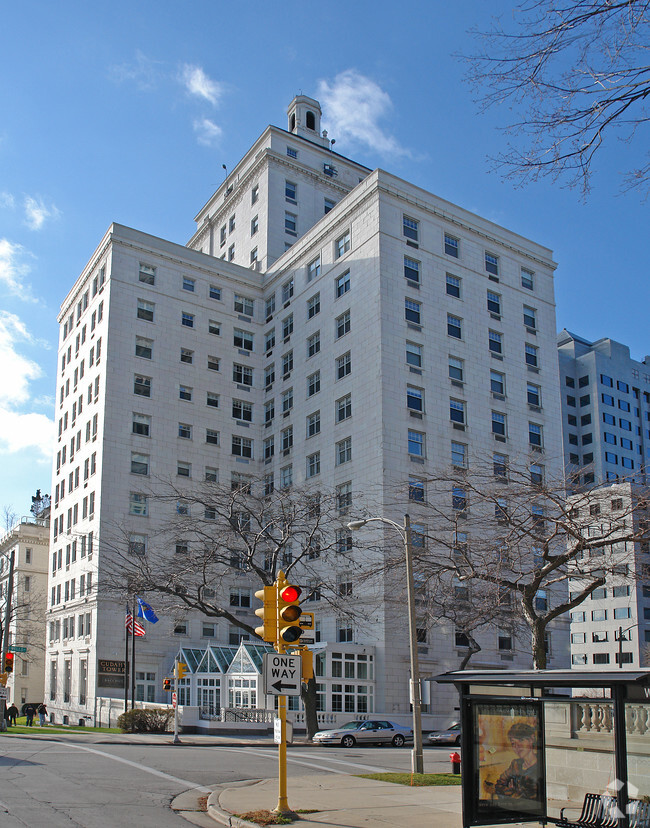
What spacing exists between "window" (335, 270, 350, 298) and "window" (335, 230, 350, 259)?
1781 mm

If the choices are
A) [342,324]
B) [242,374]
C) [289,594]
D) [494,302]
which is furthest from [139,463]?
[289,594]


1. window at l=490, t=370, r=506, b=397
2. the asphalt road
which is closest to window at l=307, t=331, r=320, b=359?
window at l=490, t=370, r=506, b=397

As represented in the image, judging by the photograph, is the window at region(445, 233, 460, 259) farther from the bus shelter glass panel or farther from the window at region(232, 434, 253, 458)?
the bus shelter glass panel

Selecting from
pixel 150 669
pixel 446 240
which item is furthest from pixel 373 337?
pixel 150 669

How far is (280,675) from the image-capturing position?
46.0 feet

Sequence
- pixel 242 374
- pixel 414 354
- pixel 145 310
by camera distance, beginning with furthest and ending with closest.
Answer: pixel 242 374 → pixel 145 310 → pixel 414 354

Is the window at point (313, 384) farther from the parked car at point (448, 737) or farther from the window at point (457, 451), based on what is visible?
the parked car at point (448, 737)

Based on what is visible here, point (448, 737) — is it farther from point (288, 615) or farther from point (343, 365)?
point (288, 615)

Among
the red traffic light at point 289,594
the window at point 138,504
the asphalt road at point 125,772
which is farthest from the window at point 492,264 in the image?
the red traffic light at point 289,594

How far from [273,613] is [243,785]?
23.2ft

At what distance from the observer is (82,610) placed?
5394cm

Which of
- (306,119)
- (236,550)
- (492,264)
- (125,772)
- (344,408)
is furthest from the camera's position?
(306,119)

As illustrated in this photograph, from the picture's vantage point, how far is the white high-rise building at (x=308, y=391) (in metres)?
47.4

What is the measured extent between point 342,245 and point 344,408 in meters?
11.6
